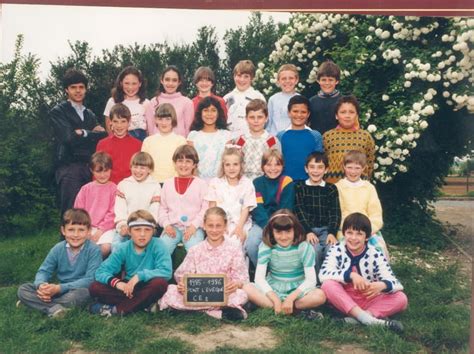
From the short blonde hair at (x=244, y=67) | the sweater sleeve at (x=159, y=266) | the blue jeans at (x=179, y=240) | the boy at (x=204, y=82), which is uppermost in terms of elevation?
the short blonde hair at (x=244, y=67)

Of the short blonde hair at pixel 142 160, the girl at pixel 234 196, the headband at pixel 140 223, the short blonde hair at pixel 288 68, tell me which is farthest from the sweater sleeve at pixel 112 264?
the short blonde hair at pixel 288 68

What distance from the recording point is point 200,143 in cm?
551

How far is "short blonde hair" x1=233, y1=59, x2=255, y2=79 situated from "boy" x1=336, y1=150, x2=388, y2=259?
1.20m

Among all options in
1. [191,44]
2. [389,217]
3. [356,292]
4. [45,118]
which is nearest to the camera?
[356,292]

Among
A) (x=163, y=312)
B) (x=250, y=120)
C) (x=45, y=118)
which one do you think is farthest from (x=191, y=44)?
(x=163, y=312)

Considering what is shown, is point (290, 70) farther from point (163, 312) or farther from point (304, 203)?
point (163, 312)

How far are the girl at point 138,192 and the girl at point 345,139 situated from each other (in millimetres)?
1495

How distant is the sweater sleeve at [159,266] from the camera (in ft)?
15.8

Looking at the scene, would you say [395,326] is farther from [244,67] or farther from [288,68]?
[244,67]

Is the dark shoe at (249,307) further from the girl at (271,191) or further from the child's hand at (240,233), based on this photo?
the child's hand at (240,233)

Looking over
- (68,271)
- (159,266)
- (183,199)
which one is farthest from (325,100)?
(68,271)

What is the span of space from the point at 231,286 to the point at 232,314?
22 cm

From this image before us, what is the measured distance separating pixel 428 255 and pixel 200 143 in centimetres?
232

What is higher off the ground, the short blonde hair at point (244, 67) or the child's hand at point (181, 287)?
the short blonde hair at point (244, 67)
